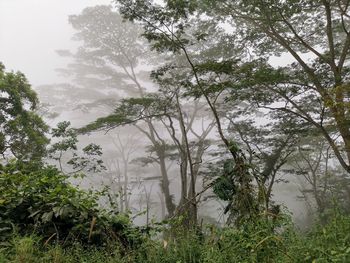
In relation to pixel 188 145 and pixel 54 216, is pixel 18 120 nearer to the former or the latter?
pixel 188 145

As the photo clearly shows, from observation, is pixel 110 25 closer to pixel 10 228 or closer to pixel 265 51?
pixel 265 51

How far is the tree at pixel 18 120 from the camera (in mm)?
8836

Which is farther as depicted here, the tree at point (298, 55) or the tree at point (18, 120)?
the tree at point (18, 120)

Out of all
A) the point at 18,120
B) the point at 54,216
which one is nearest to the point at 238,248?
the point at 54,216

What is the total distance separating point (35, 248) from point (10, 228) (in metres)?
0.59

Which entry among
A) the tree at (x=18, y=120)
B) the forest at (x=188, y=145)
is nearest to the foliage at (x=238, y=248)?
the forest at (x=188, y=145)

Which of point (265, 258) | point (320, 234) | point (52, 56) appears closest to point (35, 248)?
point (265, 258)

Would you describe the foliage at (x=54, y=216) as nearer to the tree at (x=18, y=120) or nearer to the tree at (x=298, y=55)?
the tree at (x=298, y=55)

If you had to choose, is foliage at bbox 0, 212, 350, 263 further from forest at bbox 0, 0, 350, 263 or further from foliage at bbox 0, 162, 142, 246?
foliage at bbox 0, 162, 142, 246

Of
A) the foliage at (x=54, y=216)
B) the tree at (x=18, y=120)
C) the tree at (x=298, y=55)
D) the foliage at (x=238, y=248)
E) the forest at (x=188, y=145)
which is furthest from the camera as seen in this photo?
the tree at (x=18, y=120)

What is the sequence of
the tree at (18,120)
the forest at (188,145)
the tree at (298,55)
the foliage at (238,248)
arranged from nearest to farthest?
the foliage at (238,248) < the forest at (188,145) < the tree at (298,55) < the tree at (18,120)

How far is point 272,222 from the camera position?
3.32m

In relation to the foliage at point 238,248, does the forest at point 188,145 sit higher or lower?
higher

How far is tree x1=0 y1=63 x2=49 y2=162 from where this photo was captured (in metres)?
8.84
